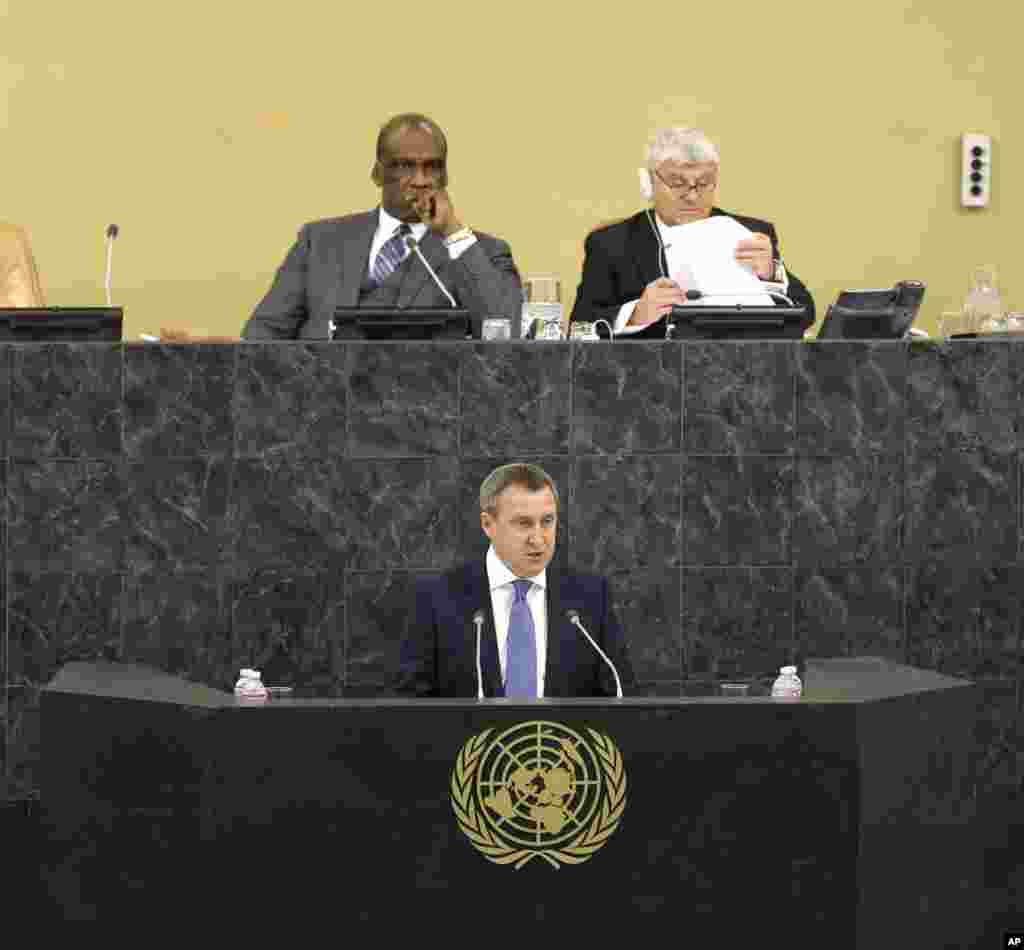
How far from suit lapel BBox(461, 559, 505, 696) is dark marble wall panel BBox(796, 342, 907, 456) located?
119cm

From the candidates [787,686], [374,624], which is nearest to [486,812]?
[787,686]

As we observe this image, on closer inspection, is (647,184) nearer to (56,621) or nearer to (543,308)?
(543,308)

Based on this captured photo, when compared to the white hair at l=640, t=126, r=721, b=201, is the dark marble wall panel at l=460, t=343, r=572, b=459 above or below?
below

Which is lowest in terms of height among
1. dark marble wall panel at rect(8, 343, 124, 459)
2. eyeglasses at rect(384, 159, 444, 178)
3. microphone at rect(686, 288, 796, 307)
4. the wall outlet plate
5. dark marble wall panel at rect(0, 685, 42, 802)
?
dark marble wall panel at rect(0, 685, 42, 802)

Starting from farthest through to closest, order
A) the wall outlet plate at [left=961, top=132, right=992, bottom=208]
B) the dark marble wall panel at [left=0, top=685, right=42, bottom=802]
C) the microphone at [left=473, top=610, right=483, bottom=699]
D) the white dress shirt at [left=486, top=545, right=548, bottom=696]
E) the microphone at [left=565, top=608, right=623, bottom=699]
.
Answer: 1. the wall outlet plate at [left=961, top=132, right=992, bottom=208]
2. the dark marble wall panel at [left=0, top=685, right=42, bottom=802]
3. the white dress shirt at [left=486, top=545, right=548, bottom=696]
4. the microphone at [left=473, top=610, right=483, bottom=699]
5. the microphone at [left=565, top=608, right=623, bottom=699]

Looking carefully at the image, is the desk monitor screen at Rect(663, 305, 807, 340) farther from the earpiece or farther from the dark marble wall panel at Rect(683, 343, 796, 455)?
the earpiece

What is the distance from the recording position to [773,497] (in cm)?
590

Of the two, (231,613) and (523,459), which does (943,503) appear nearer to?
(523,459)

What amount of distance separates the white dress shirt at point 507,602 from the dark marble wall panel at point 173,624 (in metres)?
1.03

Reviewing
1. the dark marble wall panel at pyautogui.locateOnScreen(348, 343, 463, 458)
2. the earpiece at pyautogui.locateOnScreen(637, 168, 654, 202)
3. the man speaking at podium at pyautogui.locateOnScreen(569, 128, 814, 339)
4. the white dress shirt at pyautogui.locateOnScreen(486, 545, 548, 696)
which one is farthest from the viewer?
the earpiece at pyautogui.locateOnScreen(637, 168, 654, 202)

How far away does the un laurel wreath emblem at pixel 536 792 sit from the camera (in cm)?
415

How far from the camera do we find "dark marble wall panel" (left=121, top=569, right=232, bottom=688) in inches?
230

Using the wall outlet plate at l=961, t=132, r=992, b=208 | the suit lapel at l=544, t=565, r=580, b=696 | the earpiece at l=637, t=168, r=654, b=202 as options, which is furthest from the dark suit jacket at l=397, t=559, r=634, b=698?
the wall outlet plate at l=961, t=132, r=992, b=208

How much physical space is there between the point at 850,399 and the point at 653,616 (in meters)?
0.74
